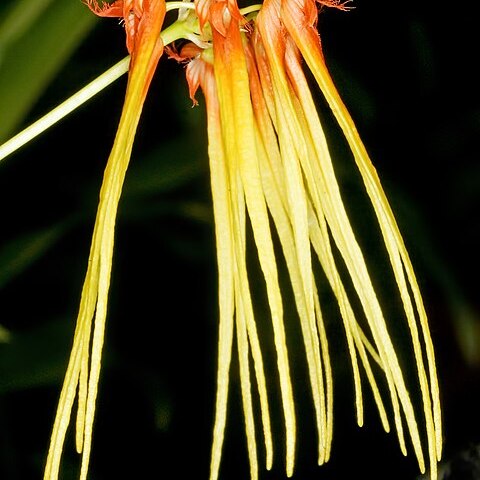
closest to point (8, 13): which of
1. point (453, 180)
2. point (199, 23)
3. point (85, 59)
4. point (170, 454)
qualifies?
point (199, 23)

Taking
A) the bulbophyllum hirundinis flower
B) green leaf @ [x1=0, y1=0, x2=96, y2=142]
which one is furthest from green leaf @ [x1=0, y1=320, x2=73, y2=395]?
the bulbophyllum hirundinis flower

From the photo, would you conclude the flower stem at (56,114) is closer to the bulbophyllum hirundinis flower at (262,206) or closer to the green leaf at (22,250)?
the bulbophyllum hirundinis flower at (262,206)

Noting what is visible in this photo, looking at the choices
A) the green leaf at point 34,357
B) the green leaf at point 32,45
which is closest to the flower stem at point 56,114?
the green leaf at point 32,45

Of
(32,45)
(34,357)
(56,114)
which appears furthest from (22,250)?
(56,114)

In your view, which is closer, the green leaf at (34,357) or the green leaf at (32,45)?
the green leaf at (32,45)

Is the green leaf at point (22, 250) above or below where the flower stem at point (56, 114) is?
above
